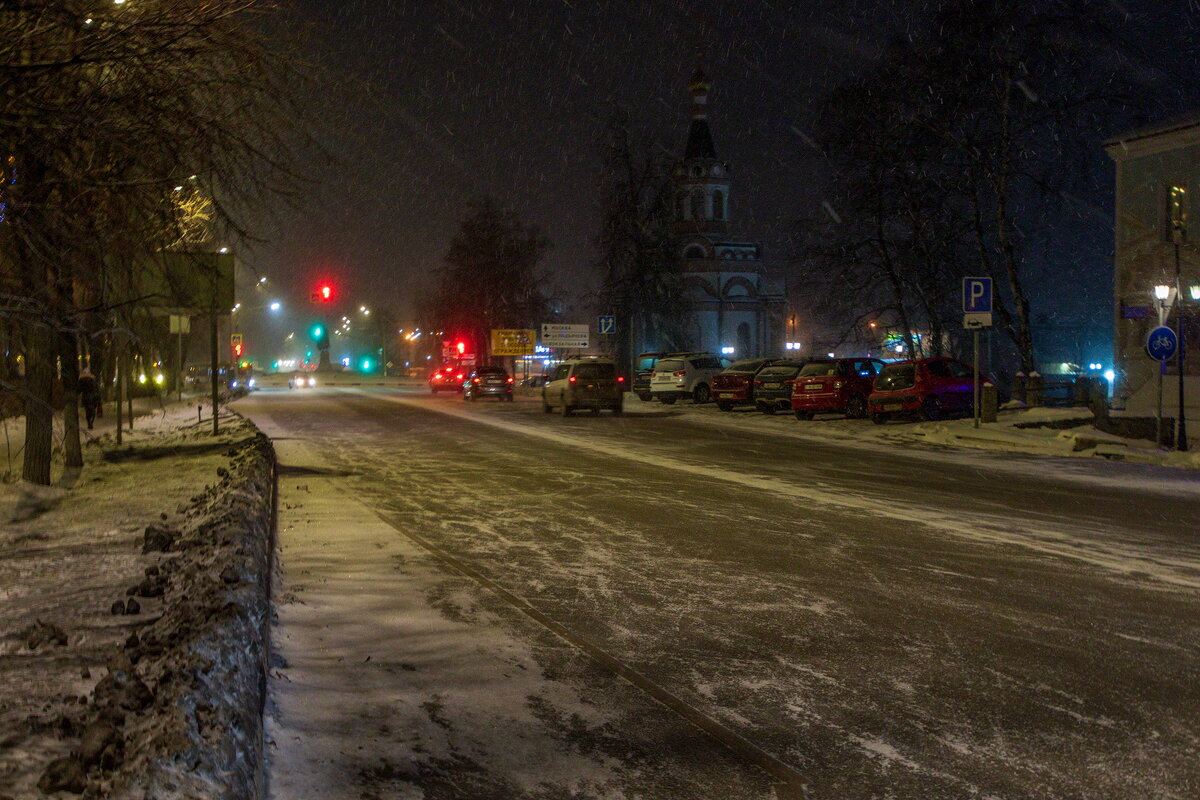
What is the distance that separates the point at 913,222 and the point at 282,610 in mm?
33780

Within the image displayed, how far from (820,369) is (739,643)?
77.9ft

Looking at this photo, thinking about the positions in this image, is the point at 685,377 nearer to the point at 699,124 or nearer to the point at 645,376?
the point at 645,376

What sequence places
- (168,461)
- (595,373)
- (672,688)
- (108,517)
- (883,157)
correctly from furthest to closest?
(883,157) < (595,373) < (168,461) < (108,517) < (672,688)

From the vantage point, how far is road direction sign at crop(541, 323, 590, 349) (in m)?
51.0

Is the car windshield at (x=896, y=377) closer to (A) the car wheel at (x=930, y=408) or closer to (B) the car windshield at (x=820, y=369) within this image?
(A) the car wheel at (x=930, y=408)

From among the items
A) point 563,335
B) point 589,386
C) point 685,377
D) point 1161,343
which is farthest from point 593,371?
point 563,335

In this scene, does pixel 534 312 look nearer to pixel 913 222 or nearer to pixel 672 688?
pixel 913 222

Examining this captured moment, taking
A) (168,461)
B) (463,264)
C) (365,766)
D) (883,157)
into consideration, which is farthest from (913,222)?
(463,264)

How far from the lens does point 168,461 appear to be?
52.4ft

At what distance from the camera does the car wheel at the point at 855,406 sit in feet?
94.0

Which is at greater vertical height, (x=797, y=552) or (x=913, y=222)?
(x=913, y=222)

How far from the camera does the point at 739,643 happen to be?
20.4 feet

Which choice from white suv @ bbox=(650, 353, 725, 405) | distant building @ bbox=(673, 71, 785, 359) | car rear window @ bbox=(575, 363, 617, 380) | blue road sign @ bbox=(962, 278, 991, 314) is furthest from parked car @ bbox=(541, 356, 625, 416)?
distant building @ bbox=(673, 71, 785, 359)

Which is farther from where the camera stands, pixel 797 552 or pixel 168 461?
pixel 168 461
